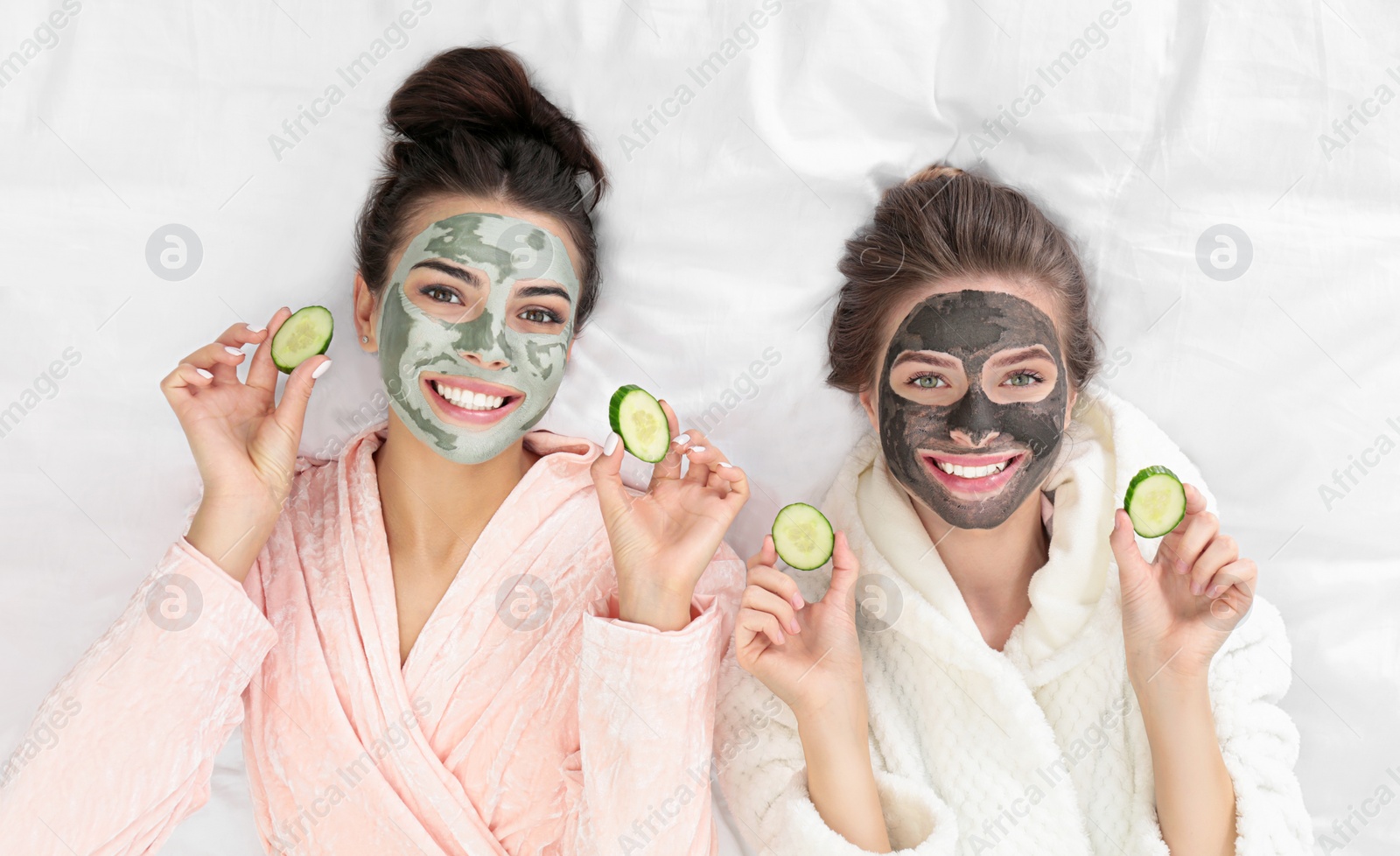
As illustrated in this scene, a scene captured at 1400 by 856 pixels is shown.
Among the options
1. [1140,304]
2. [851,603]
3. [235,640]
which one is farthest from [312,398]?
[1140,304]

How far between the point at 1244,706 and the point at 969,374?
980 mm

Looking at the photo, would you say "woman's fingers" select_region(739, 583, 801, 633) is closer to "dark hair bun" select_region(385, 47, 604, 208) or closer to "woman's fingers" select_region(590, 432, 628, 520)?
"woman's fingers" select_region(590, 432, 628, 520)

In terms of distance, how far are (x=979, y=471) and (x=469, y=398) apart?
44.9 inches

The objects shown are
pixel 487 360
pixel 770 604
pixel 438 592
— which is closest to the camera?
pixel 770 604

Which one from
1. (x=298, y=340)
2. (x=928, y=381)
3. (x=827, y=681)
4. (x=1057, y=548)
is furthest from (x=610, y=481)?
(x=1057, y=548)

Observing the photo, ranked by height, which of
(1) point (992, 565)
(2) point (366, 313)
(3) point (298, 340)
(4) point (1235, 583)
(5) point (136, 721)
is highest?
(4) point (1235, 583)

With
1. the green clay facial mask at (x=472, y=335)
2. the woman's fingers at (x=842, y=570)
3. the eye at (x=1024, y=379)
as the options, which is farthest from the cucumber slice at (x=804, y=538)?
the green clay facial mask at (x=472, y=335)

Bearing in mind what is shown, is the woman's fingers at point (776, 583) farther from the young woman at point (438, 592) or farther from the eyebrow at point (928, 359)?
the eyebrow at point (928, 359)

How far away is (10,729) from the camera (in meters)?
2.71

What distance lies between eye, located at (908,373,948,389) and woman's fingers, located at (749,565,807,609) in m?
0.53

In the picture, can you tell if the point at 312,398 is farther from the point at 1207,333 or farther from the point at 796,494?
the point at 1207,333

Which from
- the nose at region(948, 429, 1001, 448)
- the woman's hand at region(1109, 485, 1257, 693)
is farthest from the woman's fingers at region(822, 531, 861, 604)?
the woman's hand at region(1109, 485, 1257, 693)

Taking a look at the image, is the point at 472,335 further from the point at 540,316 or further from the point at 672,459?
the point at 672,459

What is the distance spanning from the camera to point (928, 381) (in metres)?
2.33
